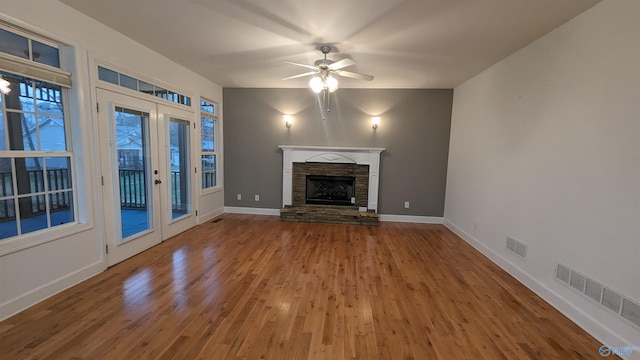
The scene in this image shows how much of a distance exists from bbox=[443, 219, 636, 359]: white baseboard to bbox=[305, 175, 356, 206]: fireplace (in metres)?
2.63

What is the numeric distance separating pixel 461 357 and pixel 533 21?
3.03 metres

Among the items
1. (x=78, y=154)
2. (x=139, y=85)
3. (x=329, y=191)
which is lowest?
(x=329, y=191)

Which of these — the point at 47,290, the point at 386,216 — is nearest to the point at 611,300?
the point at 386,216

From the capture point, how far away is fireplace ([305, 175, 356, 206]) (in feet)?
18.6

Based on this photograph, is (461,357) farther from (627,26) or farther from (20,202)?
(20,202)

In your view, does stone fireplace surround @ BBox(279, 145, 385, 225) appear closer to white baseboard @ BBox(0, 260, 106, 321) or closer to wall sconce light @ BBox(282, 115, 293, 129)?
wall sconce light @ BBox(282, 115, 293, 129)

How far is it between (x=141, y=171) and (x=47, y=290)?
164 centimetres

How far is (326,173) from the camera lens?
558cm

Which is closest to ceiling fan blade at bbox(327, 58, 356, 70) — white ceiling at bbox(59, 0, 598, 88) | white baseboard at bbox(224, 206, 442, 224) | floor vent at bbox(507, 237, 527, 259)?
white ceiling at bbox(59, 0, 598, 88)

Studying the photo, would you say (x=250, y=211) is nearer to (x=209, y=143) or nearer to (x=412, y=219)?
(x=209, y=143)

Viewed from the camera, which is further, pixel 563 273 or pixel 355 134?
pixel 355 134

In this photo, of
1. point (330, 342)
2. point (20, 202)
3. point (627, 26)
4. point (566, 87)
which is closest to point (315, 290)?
point (330, 342)

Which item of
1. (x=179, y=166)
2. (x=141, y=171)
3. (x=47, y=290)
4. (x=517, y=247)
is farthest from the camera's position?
(x=179, y=166)

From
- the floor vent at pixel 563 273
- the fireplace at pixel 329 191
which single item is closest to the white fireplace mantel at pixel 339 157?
the fireplace at pixel 329 191
